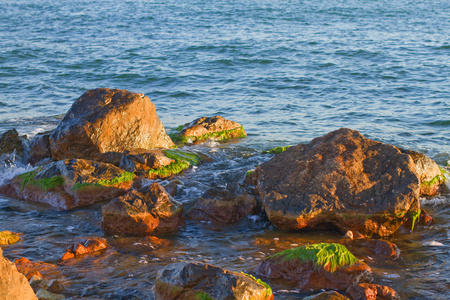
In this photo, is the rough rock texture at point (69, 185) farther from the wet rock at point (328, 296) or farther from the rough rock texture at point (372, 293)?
the rough rock texture at point (372, 293)

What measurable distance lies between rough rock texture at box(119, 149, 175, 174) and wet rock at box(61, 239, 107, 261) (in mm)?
2735

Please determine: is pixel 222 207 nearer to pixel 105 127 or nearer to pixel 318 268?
pixel 318 268

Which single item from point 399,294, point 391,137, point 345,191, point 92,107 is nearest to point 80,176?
point 92,107

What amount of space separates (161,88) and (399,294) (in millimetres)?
13177

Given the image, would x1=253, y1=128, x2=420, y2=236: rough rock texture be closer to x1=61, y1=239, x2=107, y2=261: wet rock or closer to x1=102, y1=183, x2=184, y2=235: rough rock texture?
x1=102, y1=183, x2=184, y2=235: rough rock texture

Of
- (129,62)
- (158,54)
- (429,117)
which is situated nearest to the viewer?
(429,117)

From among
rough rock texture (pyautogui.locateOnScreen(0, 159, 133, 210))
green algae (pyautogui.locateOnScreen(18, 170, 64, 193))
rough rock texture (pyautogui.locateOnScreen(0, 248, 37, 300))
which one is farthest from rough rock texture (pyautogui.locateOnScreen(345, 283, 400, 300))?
green algae (pyautogui.locateOnScreen(18, 170, 64, 193))

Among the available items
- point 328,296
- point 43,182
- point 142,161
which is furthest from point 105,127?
point 328,296

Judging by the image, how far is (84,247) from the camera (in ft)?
18.6

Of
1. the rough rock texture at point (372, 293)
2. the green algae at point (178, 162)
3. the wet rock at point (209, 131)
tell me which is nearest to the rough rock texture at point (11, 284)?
the rough rock texture at point (372, 293)

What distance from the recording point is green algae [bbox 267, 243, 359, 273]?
16.5 feet

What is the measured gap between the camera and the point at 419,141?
36.4 ft

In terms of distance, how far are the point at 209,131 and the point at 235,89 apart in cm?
518

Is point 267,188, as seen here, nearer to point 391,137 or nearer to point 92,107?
point 92,107
